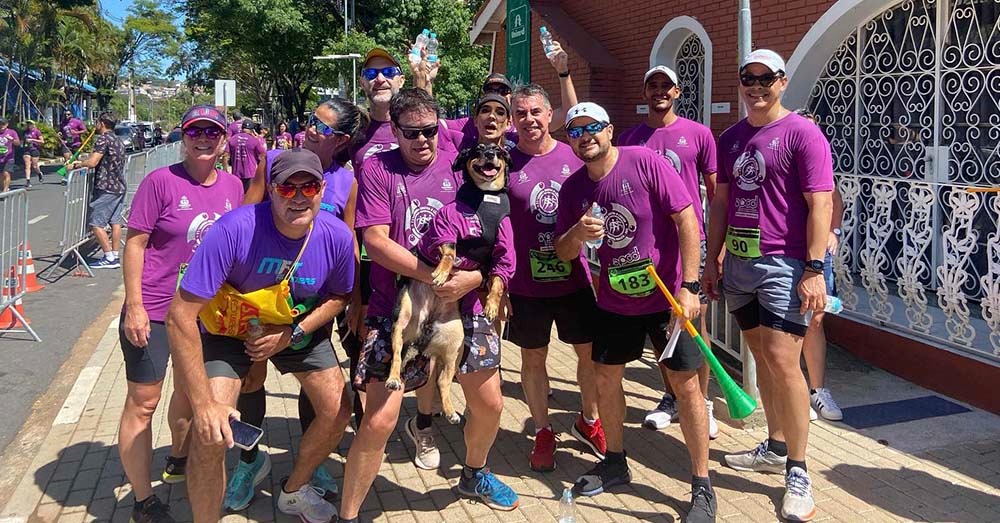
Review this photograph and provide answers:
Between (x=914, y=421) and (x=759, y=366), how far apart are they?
1535 millimetres

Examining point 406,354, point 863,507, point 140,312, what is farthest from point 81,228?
point 863,507

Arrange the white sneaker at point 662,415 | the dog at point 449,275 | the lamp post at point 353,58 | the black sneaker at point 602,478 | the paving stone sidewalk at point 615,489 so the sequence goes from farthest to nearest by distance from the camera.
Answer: the lamp post at point 353,58 → the white sneaker at point 662,415 → the black sneaker at point 602,478 → the paving stone sidewalk at point 615,489 → the dog at point 449,275

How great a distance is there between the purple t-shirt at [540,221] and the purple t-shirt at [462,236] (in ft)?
1.77

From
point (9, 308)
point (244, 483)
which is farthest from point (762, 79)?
point (9, 308)

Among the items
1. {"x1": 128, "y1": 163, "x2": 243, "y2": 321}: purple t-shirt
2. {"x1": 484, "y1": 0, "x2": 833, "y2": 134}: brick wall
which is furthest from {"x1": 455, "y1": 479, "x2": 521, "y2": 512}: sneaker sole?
{"x1": 484, "y1": 0, "x2": 833, "y2": 134}: brick wall

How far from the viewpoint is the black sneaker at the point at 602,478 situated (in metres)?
3.89

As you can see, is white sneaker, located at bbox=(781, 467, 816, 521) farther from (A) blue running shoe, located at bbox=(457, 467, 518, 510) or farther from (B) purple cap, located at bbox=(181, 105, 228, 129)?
(B) purple cap, located at bbox=(181, 105, 228, 129)

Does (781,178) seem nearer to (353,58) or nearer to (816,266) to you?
(816,266)

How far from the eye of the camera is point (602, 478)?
3.97 meters

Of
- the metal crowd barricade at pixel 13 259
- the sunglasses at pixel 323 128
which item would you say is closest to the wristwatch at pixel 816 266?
the sunglasses at pixel 323 128

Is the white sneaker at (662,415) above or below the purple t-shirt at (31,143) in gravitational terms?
below

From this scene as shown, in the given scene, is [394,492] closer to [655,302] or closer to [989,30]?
[655,302]

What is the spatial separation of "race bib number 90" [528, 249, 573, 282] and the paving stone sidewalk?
1075 mm

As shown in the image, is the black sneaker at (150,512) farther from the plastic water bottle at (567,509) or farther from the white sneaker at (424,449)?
the plastic water bottle at (567,509)
